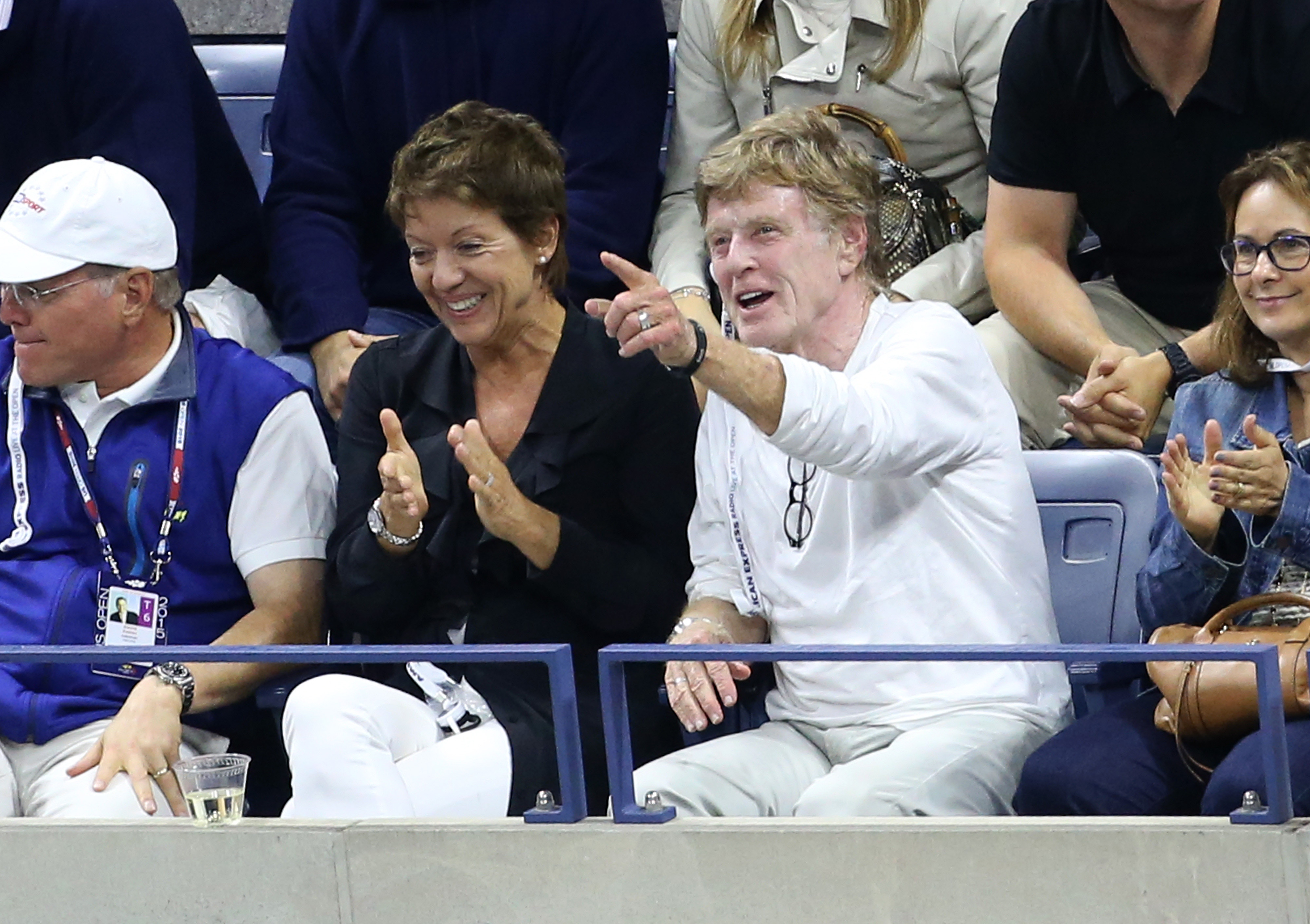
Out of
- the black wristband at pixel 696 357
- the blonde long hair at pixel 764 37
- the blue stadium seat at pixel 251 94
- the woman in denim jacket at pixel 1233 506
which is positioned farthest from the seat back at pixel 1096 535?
the blue stadium seat at pixel 251 94

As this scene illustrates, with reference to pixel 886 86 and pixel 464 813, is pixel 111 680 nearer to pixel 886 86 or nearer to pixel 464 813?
pixel 464 813

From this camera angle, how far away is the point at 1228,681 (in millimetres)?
2244

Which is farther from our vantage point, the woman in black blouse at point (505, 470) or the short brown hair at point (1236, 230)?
the woman in black blouse at point (505, 470)

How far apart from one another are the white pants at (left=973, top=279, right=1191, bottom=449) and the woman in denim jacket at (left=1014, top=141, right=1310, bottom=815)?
1.96ft

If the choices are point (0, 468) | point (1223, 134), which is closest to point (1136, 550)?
point (1223, 134)

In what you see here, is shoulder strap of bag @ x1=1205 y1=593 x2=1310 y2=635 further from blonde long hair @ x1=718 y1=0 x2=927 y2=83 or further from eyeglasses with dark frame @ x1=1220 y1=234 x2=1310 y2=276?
blonde long hair @ x1=718 y1=0 x2=927 y2=83

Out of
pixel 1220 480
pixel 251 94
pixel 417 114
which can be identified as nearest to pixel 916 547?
pixel 1220 480

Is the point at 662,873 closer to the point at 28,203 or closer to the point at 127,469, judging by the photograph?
the point at 127,469

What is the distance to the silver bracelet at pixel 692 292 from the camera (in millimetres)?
3281

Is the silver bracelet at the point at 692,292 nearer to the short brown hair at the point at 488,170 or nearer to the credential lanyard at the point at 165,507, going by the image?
the short brown hair at the point at 488,170

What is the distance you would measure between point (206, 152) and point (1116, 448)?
1.63 meters

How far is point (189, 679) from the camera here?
2.68 metres

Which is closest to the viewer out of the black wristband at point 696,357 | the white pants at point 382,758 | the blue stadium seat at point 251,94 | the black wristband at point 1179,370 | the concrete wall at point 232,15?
the black wristband at point 696,357

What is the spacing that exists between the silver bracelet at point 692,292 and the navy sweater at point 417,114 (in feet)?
0.47
